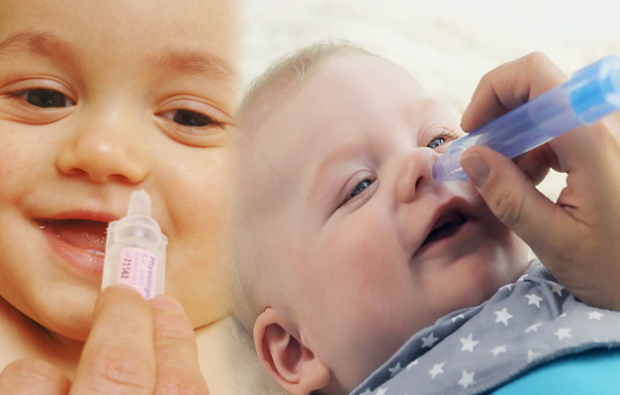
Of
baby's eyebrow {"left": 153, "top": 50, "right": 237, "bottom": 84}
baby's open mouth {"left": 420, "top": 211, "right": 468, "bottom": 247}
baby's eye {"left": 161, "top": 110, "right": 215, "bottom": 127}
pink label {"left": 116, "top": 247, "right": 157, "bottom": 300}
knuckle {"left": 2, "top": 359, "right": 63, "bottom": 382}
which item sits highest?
baby's eyebrow {"left": 153, "top": 50, "right": 237, "bottom": 84}

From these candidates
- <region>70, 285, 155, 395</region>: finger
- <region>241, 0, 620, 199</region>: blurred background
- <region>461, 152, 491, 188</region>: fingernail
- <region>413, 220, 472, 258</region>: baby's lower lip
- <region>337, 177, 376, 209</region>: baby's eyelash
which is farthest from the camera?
<region>241, 0, 620, 199</region>: blurred background

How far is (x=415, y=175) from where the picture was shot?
0.97m

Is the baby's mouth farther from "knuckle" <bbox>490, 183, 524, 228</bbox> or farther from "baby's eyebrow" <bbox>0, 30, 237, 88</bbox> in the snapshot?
"knuckle" <bbox>490, 183, 524, 228</bbox>

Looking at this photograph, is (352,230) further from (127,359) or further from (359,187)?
(127,359)

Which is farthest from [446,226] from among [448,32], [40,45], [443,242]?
[448,32]

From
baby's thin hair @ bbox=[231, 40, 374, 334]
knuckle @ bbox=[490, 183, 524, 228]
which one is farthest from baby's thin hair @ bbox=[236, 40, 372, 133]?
knuckle @ bbox=[490, 183, 524, 228]

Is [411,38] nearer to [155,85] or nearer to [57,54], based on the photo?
[155,85]

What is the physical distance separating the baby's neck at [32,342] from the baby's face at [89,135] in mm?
95

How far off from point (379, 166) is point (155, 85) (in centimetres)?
38

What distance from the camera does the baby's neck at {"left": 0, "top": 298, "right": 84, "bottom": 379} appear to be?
1236 mm

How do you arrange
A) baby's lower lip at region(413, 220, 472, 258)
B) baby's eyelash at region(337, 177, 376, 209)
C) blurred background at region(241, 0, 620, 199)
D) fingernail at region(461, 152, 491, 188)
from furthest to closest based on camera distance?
blurred background at region(241, 0, 620, 199) → baby's eyelash at region(337, 177, 376, 209) → baby's lower lip at region(413, 220, 472, 258) → fingernail at region(461, 152, 491, 188)

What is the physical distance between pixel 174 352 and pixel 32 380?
0.14 meters

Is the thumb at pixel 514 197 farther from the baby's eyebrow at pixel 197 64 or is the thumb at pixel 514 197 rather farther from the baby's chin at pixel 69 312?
the baby's chin at pixel 69 312

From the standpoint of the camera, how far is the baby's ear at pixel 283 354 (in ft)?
3.72
